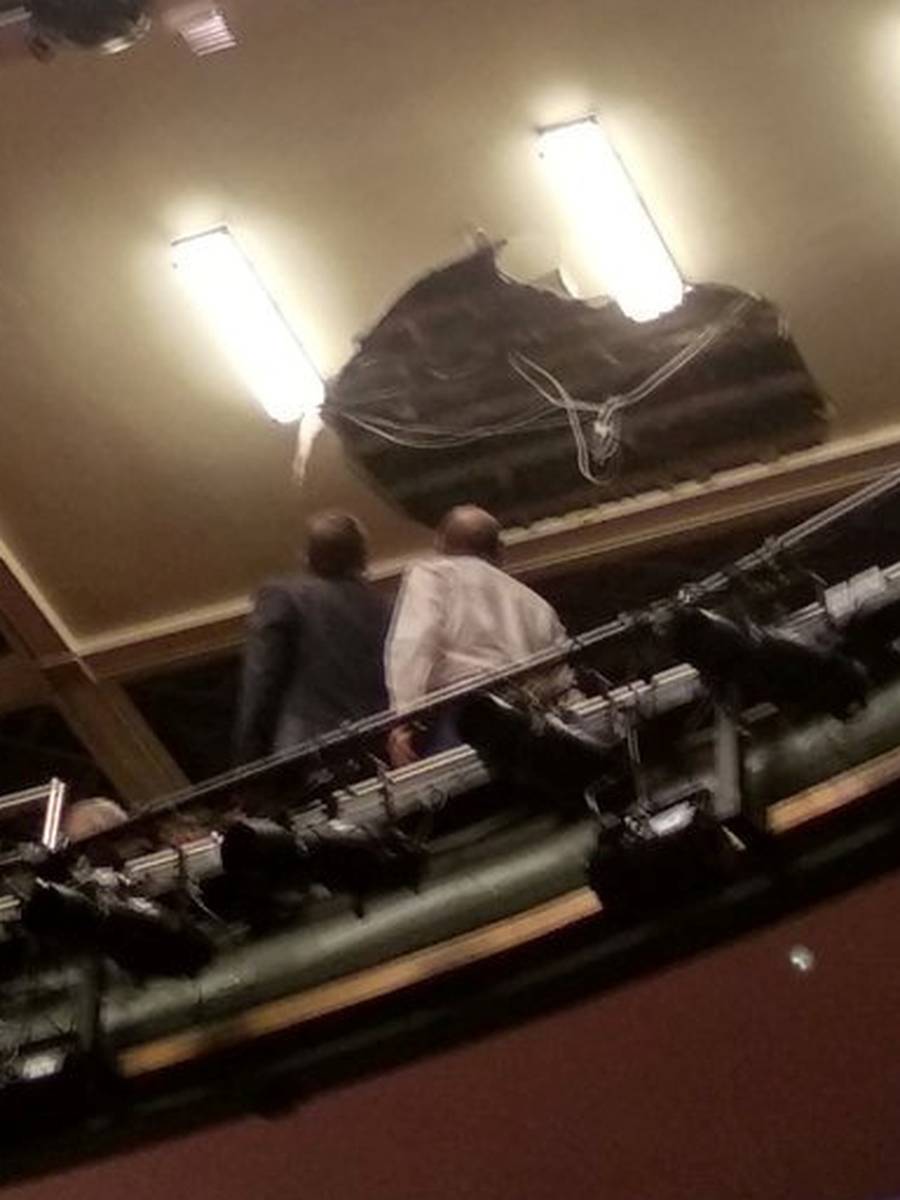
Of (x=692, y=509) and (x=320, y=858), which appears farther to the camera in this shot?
(x=692, y=509)

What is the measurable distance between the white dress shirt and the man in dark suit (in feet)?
0.42

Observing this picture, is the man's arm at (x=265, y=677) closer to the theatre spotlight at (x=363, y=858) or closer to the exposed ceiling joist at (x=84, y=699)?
the theatre spotlight at (x=363, y=858)

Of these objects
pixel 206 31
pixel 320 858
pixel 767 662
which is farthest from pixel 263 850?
pixel 206 31

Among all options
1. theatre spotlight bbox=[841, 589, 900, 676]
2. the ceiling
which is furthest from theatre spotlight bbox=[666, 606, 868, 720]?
the ceiling

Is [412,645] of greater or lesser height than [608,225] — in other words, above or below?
below

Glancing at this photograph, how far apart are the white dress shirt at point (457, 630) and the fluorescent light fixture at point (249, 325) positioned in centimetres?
175

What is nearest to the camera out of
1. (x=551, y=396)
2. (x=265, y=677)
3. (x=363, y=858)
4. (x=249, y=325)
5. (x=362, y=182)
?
(x=363, y=858)

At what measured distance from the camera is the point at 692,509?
6.64 metres

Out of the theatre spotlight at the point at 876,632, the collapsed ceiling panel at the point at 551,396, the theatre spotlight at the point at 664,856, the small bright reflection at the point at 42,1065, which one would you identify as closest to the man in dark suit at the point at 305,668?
the small bright reflection at the point at 42,1065

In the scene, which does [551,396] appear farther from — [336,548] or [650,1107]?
[650,1107]

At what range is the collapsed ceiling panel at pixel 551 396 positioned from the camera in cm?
604

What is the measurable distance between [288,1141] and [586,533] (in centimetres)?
298

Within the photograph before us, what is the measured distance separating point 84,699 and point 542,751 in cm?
350

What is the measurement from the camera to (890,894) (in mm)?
3732
